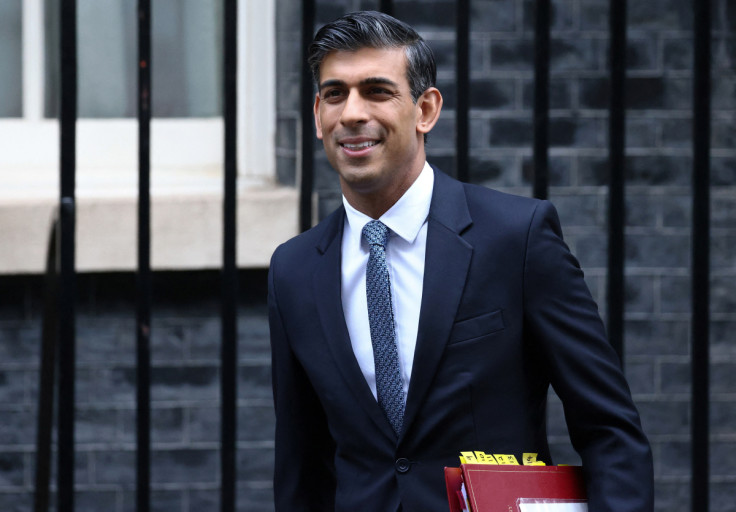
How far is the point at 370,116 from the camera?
192cm

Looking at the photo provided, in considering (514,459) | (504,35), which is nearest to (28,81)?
(504,35)

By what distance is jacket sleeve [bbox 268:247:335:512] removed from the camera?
215cm

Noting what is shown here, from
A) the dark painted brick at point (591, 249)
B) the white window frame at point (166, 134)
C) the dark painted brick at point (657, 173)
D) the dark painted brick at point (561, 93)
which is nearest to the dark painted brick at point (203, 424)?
the white window frame at point (166, 134)

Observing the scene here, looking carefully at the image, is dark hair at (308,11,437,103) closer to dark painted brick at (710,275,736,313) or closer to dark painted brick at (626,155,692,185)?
dark painted brick at (626,155,692,185)

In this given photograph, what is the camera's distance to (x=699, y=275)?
265 cm

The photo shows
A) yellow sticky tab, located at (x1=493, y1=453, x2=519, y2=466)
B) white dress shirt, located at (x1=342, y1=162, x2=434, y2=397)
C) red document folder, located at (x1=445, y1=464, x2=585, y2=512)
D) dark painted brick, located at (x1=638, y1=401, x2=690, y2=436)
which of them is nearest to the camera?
red document folder, located at (x1=445, y1=464, x2=585, y2=512)

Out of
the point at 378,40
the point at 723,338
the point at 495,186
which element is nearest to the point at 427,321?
the point at 378,40

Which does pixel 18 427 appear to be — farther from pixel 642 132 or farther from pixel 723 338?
pixel 723 338

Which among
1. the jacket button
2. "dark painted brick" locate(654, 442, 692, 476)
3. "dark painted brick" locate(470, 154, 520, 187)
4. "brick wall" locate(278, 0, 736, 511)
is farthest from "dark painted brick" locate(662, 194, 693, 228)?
the jacket button

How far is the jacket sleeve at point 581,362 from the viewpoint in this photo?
188 centimetres

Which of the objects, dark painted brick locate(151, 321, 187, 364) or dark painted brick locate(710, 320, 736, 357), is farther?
dark painted brick locate(710, 320, 736, 357)

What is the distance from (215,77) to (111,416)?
150 centimetres

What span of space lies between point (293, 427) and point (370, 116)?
2.22ft

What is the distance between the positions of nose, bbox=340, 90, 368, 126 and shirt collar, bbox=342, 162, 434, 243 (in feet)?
0.63
